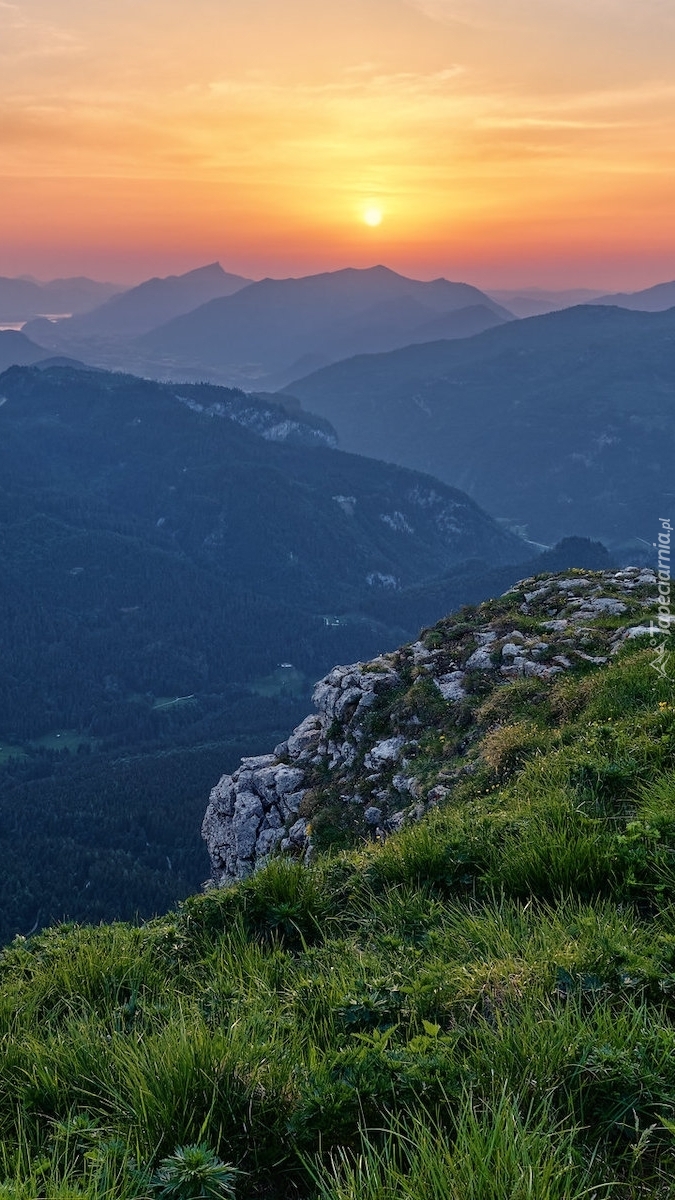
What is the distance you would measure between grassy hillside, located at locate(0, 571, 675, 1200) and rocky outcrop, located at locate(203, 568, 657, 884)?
7.73 metres

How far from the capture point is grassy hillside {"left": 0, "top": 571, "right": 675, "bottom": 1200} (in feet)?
13.0

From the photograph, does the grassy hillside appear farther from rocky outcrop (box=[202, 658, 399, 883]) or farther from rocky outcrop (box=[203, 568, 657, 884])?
rocky outcrop (box=[202, 658, 399, 883])

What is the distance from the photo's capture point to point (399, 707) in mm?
22000

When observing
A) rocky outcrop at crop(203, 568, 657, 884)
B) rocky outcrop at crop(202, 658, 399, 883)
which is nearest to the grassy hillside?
rocky outcrop at crop(203, 568, 657, 884)

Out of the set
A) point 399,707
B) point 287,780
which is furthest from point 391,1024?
point 287,780

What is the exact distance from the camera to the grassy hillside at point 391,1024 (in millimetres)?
3955

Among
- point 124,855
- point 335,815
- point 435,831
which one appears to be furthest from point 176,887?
point 435,831

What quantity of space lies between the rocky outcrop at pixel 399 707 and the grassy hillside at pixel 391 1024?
7726mm

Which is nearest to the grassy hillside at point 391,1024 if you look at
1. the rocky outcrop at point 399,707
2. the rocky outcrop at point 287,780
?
the rocky outcrop at point 399,707

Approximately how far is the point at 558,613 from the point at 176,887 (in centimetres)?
11606

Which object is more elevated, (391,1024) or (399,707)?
(391,1024)

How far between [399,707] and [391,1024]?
1673 cm

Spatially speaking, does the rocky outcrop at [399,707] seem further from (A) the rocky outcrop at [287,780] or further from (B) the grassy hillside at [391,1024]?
(B) the grassy hillside at [391,1024]

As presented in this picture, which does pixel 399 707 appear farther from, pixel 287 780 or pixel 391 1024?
pixel 391 1024
